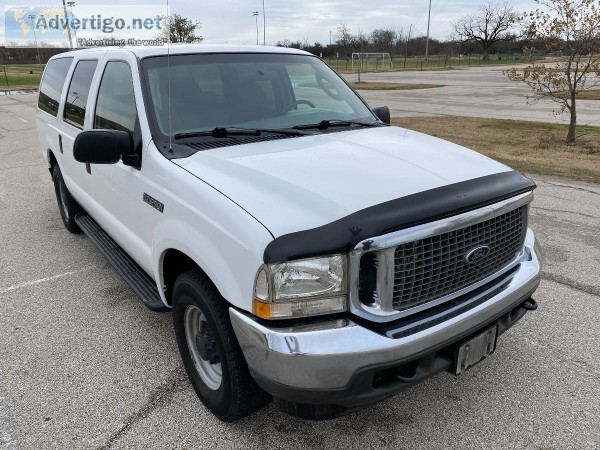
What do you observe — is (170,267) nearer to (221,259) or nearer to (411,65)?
(221,259)

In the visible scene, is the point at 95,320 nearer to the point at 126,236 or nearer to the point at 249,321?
the point at 126,236

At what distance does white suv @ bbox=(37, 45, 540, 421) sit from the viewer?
79.6 inches

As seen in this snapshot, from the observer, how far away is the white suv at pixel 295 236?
2.02 meters

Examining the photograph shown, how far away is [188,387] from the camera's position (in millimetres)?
2961

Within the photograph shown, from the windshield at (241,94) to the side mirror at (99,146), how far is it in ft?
0.82

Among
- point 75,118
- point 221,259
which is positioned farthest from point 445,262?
point 75,118

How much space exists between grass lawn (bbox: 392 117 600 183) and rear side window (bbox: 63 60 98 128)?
6668 mm

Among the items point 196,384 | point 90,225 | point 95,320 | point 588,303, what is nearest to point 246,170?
point 196,384

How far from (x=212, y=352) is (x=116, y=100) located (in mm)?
1955

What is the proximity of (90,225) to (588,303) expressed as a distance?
418 centimetres

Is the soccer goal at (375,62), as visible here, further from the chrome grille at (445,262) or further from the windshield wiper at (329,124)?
the chrome grille at (445,262)

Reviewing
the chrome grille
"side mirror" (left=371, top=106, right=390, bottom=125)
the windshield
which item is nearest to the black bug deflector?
the chrome grille

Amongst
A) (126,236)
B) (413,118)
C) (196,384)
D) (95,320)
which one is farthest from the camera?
(413,118)

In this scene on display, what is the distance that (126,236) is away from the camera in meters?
3.46
